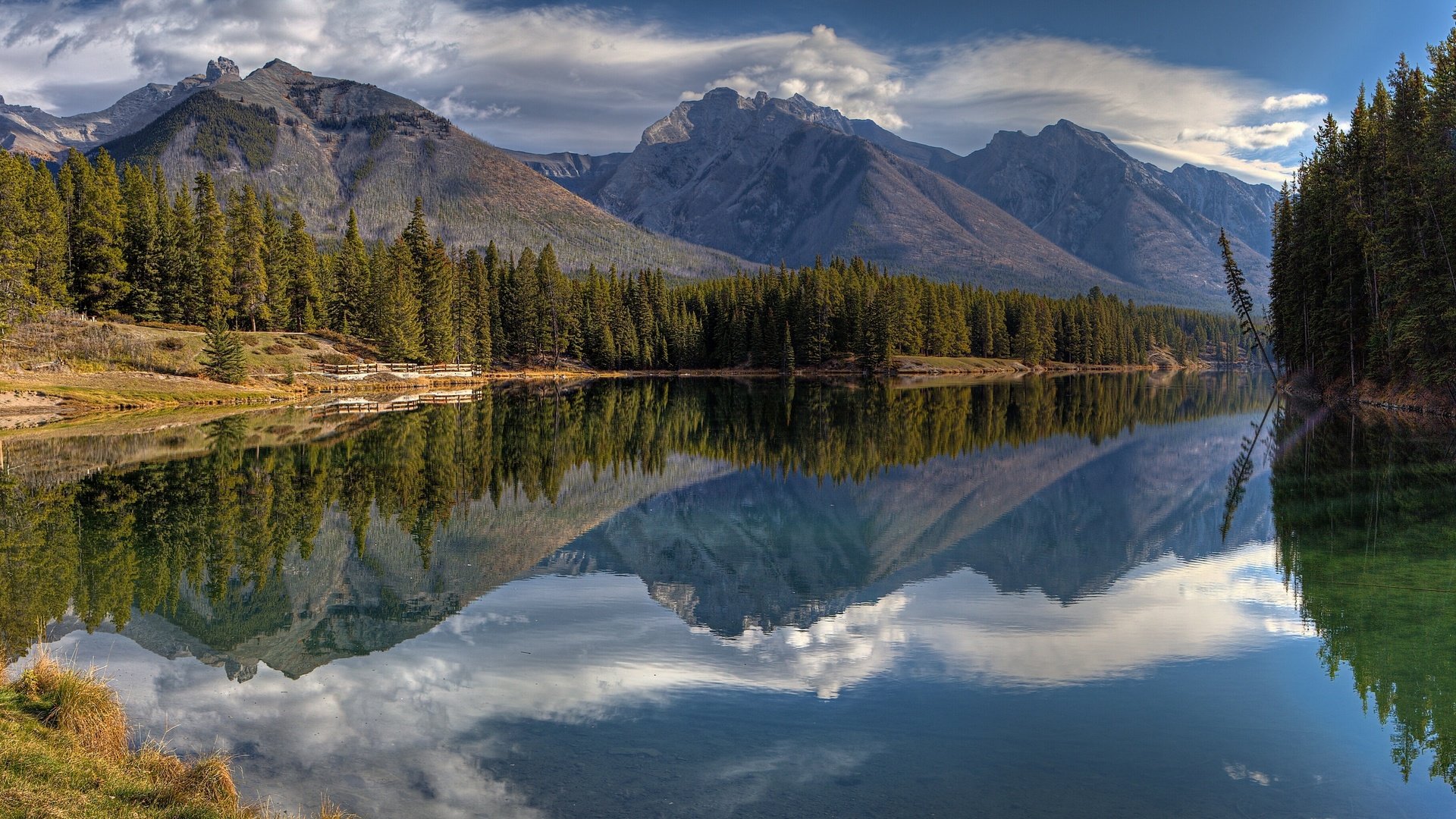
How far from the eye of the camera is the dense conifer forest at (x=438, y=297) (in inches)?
3369

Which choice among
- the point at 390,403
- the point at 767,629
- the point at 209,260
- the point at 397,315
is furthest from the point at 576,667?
the point at 397,315

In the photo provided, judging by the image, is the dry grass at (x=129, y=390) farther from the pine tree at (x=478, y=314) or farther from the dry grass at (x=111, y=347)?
the pine tree at (x=478, y=314)

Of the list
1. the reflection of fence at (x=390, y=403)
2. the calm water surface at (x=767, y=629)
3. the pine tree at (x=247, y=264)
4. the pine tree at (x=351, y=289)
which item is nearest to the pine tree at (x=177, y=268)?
the pine tree at (x=247, y=264)

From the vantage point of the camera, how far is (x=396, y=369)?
104 m

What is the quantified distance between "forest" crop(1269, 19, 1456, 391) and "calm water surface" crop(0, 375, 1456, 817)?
17.5 m

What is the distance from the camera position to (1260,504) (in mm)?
31031

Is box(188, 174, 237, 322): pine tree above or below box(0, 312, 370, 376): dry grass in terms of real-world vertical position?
above

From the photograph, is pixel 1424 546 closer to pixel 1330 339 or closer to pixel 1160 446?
pixel 1160 446

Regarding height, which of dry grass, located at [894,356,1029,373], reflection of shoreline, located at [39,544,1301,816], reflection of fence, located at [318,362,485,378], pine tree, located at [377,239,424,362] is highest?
pine tree, located at [377,239,424,362]

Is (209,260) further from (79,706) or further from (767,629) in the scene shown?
(79,706)

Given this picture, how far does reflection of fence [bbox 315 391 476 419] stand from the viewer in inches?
2677

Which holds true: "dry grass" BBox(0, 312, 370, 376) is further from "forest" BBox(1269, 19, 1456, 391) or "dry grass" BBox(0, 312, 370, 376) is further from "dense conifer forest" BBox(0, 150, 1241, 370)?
"forest" BBox(1269, 19, 1456, 391)

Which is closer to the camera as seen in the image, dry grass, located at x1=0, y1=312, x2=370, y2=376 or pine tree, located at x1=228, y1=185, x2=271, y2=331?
dry grass, located at x1=0, y1=312, x2=370, y2=376

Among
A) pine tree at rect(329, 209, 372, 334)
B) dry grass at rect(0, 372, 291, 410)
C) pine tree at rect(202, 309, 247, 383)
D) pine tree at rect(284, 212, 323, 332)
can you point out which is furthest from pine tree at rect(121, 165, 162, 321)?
pine tree at rect(329, 209, 372, 334)
